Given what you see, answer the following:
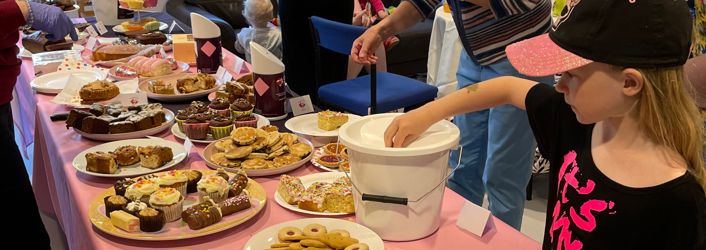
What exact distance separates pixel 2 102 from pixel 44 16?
81 cm

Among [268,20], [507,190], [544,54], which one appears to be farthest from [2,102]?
[268,20]

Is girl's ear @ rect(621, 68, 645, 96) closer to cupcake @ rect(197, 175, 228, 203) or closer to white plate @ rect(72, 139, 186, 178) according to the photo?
cupcake @ rect(197, 175, 228, 203)

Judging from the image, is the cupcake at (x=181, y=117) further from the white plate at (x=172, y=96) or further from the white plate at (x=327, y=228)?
the white plate at (x=327, y=228)

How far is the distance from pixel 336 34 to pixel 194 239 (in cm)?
176

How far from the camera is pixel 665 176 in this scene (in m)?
0.92

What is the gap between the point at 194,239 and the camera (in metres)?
1.28

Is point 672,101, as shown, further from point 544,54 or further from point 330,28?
point 330,28

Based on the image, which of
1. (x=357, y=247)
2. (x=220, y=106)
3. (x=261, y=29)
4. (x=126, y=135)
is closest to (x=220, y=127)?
(x=220, y=106)

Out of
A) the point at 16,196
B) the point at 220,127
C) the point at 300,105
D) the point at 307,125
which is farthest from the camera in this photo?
the point at 16,196

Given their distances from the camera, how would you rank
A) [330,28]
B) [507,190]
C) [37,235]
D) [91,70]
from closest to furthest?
→ 1. [507,190]
2. [37,235]
3. [91,70]
4. [330,28]

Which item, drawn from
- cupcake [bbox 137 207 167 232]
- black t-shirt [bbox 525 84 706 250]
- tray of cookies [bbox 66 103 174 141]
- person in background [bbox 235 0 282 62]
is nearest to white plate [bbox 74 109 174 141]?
tray of cookies [bbox 66 103 174 141]

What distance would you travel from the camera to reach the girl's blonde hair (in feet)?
2.89

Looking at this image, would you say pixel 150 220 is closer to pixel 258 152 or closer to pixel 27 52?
pixel 258 152

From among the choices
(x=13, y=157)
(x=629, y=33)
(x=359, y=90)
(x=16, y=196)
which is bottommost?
(x=359, y=90)
